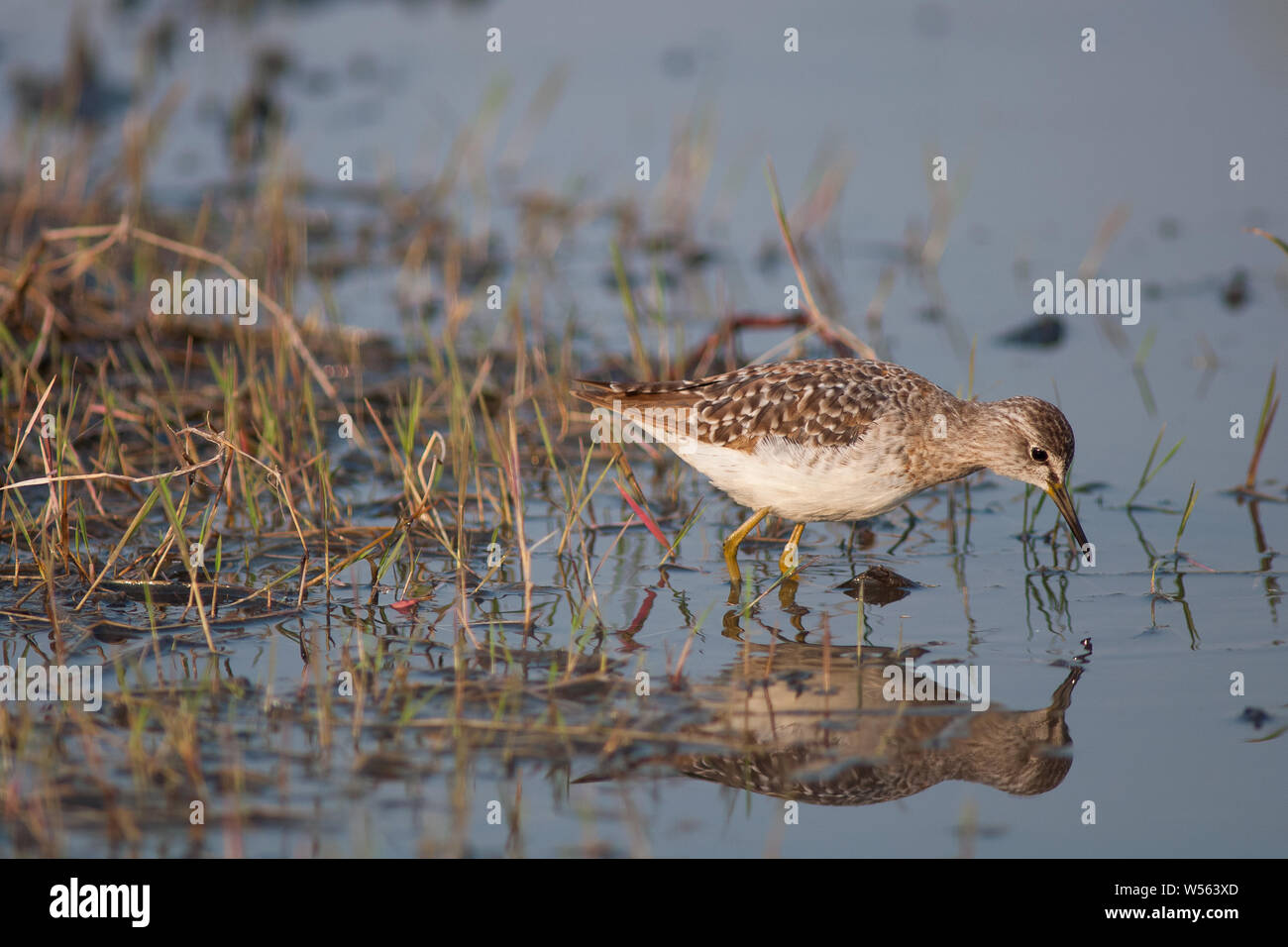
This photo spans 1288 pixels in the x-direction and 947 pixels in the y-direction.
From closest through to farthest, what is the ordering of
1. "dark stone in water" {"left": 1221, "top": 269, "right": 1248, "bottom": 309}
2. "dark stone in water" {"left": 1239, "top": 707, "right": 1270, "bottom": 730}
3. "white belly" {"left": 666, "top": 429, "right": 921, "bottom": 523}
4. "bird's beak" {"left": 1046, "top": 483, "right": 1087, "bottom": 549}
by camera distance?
1. "dark stone in water" {"left": 1239, "top": 707, "right": 1270, "bottom": 730}
2. "white belly" {"left": 666, "top": 429, "right": 921, "bottom": 523}
3. "bird's beak" {"left": 1046, "top": 483, "right": 1087, "bottom": 549}
4. "dark stone in water" {"left": 1221, "top": 269, "right": 1248, "bottom": 309}

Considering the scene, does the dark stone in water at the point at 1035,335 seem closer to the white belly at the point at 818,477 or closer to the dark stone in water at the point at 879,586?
the white belly at the point at 818,477

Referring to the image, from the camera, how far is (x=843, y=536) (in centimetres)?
909

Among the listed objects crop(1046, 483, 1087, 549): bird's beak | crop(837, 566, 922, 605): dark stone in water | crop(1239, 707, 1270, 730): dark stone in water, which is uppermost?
crop(1046, 483, 1087, 549): bird's beak

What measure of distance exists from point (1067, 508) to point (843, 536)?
1.45 metres

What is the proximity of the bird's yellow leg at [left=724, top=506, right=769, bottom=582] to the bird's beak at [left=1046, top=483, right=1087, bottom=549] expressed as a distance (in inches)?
64.5

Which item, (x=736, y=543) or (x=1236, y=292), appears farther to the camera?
(x=1236, y=292)

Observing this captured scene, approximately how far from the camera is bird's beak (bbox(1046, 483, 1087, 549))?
26.7 feet

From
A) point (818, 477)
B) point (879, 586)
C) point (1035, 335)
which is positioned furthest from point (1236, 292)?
point (818, 477)

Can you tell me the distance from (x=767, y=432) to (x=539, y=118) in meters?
9.00

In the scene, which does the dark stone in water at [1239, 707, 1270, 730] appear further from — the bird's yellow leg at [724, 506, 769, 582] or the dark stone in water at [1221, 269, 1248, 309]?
the dark stone in water at [1221, 269, 1248, 309]

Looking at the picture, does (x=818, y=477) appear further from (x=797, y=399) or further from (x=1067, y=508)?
(x=1067, y=508)

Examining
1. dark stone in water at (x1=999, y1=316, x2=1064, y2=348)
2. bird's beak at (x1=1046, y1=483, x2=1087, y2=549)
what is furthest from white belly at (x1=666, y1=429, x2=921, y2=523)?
dark stone in water at (x1=999, y1=316, x2=1064, y2=348)

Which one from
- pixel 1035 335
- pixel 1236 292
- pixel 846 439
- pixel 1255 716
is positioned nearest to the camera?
pixel 1255 716

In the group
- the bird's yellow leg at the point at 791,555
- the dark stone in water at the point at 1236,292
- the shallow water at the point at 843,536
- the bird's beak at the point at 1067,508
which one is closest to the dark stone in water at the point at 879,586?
the shallow water at the point at 843,536
